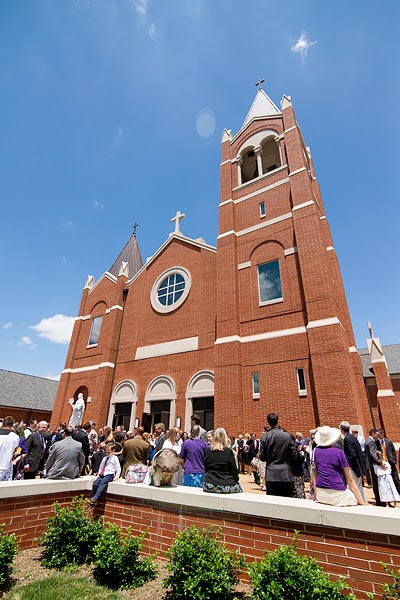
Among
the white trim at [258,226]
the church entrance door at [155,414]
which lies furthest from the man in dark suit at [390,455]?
the church entrance door at [155,414]

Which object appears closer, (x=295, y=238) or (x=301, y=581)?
(x=301, y=581)

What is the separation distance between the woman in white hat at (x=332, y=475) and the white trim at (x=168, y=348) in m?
12.7

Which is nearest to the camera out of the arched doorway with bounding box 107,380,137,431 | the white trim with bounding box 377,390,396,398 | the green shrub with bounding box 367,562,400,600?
the green shrub with bounding box 367,562,400,600

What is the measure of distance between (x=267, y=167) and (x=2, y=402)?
32.2 m

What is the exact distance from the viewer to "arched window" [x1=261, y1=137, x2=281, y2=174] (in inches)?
767

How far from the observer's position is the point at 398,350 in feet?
88.4

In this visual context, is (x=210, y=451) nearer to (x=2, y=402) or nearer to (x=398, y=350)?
(x=398, y=350)

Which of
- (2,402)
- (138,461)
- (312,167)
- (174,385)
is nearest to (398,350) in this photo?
(312,167)

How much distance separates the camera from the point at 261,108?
2089cm

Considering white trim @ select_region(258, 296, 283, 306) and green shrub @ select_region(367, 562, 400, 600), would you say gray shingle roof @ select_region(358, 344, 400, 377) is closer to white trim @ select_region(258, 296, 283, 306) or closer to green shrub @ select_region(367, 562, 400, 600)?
white trim @ select_region(258, 296, 283, 306)

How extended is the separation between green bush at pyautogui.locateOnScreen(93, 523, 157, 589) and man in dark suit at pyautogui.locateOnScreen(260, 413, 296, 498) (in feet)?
6.72

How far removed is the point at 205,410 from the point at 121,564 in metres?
11.9

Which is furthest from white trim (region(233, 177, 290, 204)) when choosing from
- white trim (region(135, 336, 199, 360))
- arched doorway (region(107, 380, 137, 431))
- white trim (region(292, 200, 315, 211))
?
arched doorway (region(107, 380, 137, 431))

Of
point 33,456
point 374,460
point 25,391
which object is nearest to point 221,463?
point 374,460
